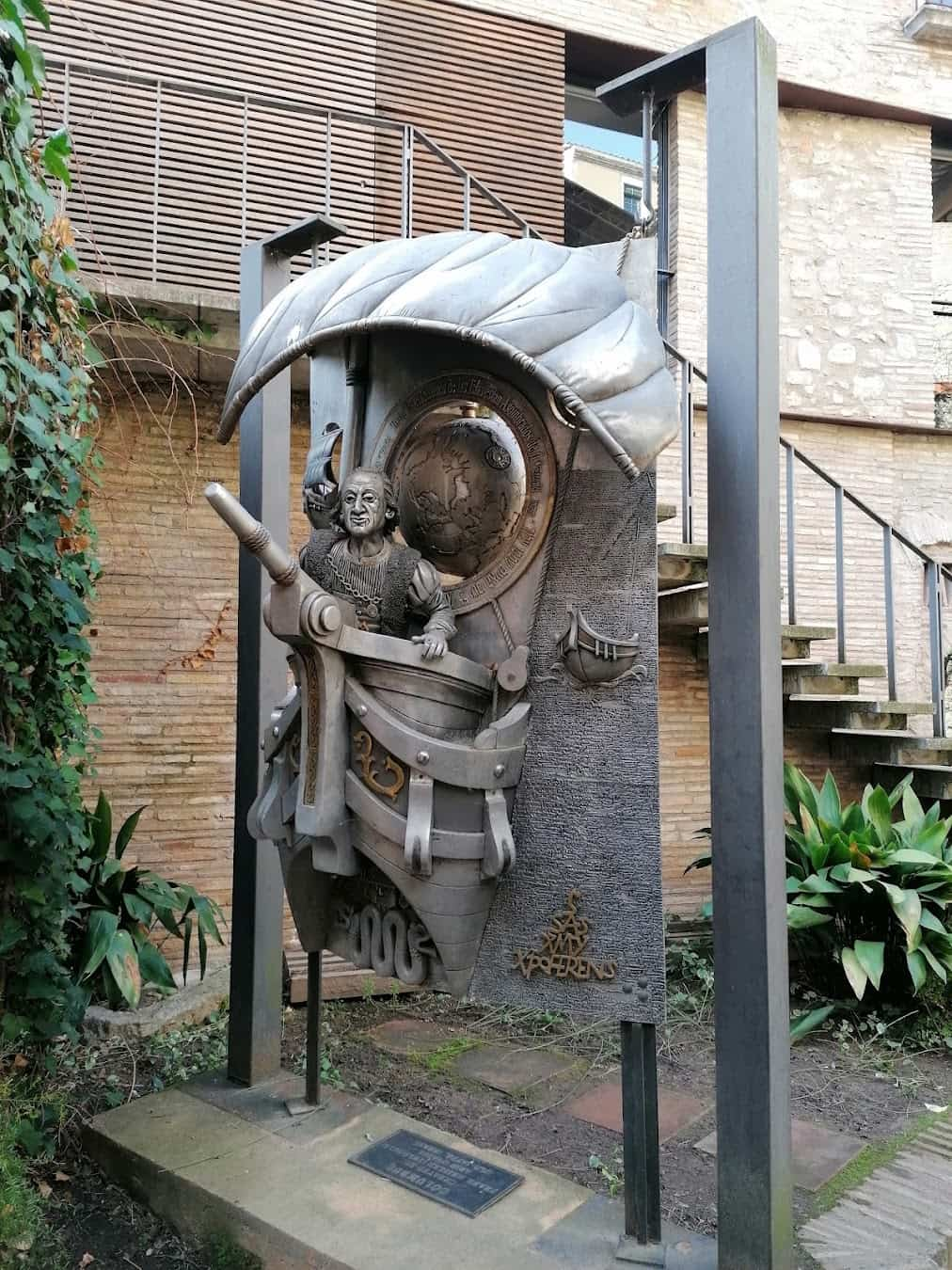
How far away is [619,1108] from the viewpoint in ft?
13.4

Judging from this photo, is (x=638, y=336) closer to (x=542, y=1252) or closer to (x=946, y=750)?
(x=542, y=1252)

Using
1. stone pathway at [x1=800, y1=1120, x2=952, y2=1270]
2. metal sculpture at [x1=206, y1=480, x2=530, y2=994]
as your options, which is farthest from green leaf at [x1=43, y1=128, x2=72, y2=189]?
stone pathway at [x1=800, y1=1120, x2=952, y2=1270]

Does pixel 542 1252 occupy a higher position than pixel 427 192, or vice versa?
pixel 427 192

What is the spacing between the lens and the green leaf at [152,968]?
4.57m

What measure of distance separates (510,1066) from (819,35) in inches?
339

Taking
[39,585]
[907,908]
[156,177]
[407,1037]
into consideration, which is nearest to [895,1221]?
[907,908]

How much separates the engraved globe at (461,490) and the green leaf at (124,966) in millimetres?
2506

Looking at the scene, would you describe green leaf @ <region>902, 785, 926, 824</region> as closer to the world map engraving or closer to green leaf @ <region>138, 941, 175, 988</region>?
the world map engraving

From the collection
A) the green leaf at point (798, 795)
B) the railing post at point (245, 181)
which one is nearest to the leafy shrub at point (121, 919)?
the green leaf at point (798, 795)

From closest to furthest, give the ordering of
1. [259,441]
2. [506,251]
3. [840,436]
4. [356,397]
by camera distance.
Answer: [506,251]
[356,397]
[259,441]
[840,436]

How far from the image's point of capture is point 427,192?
6.91m

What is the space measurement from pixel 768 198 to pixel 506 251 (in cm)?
72

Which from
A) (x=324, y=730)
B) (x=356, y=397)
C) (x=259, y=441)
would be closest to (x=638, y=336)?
(x=356, y=397)

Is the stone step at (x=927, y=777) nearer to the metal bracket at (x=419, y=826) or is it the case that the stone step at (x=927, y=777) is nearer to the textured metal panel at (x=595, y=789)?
the textured metal panel at (x=595, y=789)
